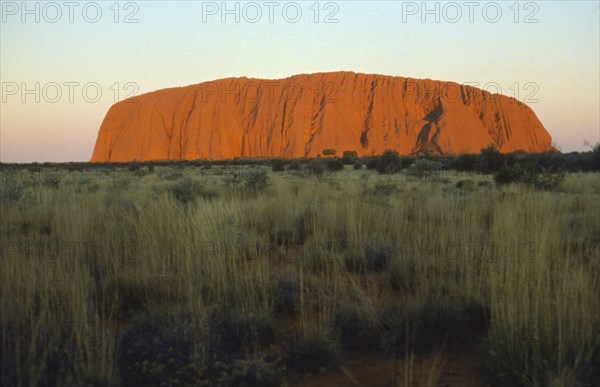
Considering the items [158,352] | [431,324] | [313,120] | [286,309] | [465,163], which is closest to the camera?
[158,352]

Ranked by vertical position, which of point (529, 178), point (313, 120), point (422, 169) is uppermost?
point (313, 120)

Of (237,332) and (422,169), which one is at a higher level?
(422,169)

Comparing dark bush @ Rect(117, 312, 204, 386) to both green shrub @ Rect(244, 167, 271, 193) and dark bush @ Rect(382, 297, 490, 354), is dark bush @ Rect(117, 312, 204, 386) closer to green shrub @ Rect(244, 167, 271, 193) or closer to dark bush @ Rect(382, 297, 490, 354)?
dark bush @ Rect(382, 297, 490, 354)

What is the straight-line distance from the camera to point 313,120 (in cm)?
9156

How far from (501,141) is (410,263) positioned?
4013 inches

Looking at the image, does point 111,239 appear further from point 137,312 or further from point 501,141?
point 501,141

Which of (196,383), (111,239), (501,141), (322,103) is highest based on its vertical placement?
(322,103)

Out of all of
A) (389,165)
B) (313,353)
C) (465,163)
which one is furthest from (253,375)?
(465,163)

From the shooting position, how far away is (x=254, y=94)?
100812 millimetres

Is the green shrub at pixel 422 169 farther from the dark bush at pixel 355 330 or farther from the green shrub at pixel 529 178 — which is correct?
the dark bush at pixel 355 330

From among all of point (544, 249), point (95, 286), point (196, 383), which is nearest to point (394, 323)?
point (196, 383)

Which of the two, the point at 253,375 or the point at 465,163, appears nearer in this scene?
the point at 253,375

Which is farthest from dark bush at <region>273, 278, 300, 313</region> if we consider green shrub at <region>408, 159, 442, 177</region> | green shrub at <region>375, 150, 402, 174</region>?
green shrub at <region>375, 150, 402, 174</region>

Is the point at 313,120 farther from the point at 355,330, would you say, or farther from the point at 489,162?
the point at 355,330
